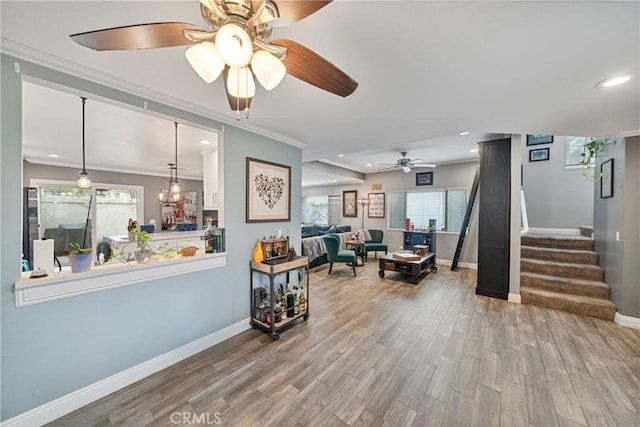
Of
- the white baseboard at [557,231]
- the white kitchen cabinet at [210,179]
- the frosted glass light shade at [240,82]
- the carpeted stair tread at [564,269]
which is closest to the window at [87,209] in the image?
the white kitchen cabinet at [210,179]

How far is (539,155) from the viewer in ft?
17.6

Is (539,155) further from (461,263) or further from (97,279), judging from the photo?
(97,279)

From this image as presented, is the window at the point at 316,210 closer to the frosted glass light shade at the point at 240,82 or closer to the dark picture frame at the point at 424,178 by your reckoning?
the dark picture frame at the point at 424,178

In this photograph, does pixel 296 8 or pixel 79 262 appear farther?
pixel 79 262

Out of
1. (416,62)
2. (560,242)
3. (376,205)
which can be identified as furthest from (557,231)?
(416,62)

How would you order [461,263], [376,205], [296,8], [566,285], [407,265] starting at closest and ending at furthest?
1. [296,8]
2. [566,285]
3. [407,265]
4. [461,263]
5. [376,205]

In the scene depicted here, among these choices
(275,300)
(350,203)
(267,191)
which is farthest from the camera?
(350,203)

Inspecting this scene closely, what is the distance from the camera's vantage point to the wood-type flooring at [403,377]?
1.61 metres

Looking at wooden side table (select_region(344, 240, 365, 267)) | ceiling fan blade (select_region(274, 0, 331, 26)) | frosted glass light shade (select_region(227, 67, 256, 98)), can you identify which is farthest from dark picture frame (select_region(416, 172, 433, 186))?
ceiling fan blade (select_region(274, 0, 331, 26))

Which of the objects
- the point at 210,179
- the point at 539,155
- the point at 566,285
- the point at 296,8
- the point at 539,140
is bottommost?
the point at 566,285

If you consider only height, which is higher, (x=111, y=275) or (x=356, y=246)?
(x=111, y=275)

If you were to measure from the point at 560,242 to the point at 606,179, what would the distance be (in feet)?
4.11

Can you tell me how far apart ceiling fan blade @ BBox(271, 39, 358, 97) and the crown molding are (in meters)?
1.54

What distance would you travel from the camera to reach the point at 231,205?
261 centimetres
